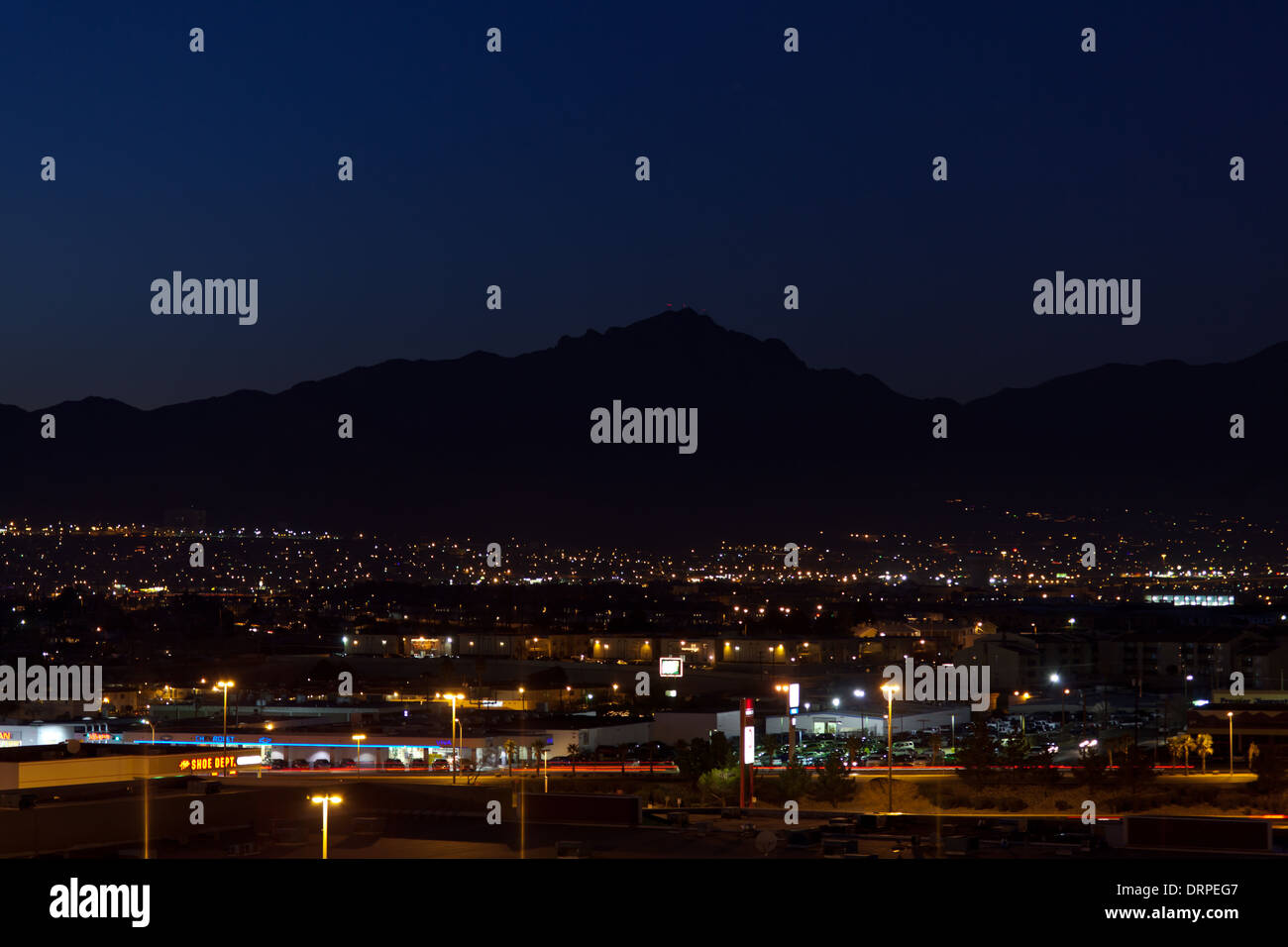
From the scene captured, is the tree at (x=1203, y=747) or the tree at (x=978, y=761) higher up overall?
the tree at (x=978, y=761)

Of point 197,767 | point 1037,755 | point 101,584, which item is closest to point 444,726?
point 197,767

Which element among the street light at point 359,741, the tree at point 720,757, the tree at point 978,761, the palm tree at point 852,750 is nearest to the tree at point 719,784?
the tree at point 720,757

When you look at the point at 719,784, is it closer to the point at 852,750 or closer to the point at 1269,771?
the point at 852,750

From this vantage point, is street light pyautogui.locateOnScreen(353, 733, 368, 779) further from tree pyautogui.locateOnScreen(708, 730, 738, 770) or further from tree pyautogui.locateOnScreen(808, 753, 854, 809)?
tree pyautogui.locateOnScreen(808, 753, 854, 809)

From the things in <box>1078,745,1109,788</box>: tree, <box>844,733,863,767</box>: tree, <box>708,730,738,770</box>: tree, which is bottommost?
<box>844,733,863,767</box>: tree

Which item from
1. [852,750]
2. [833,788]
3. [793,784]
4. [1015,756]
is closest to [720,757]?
[793,784]

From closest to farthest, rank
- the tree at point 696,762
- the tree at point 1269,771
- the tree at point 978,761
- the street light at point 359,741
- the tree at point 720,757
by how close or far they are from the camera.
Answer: the tree at point 1269,771 → the tree at point 978,761 → the tree at point 720,757 → the tree at point 696,762 → the street light at point 359,741

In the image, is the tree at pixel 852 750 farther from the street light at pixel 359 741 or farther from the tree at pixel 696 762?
the street light at pixel 359 741

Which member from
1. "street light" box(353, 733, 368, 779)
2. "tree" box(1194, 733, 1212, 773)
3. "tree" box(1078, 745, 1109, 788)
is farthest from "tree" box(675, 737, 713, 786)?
"tree" box(1194, 733, 1212, 773)
